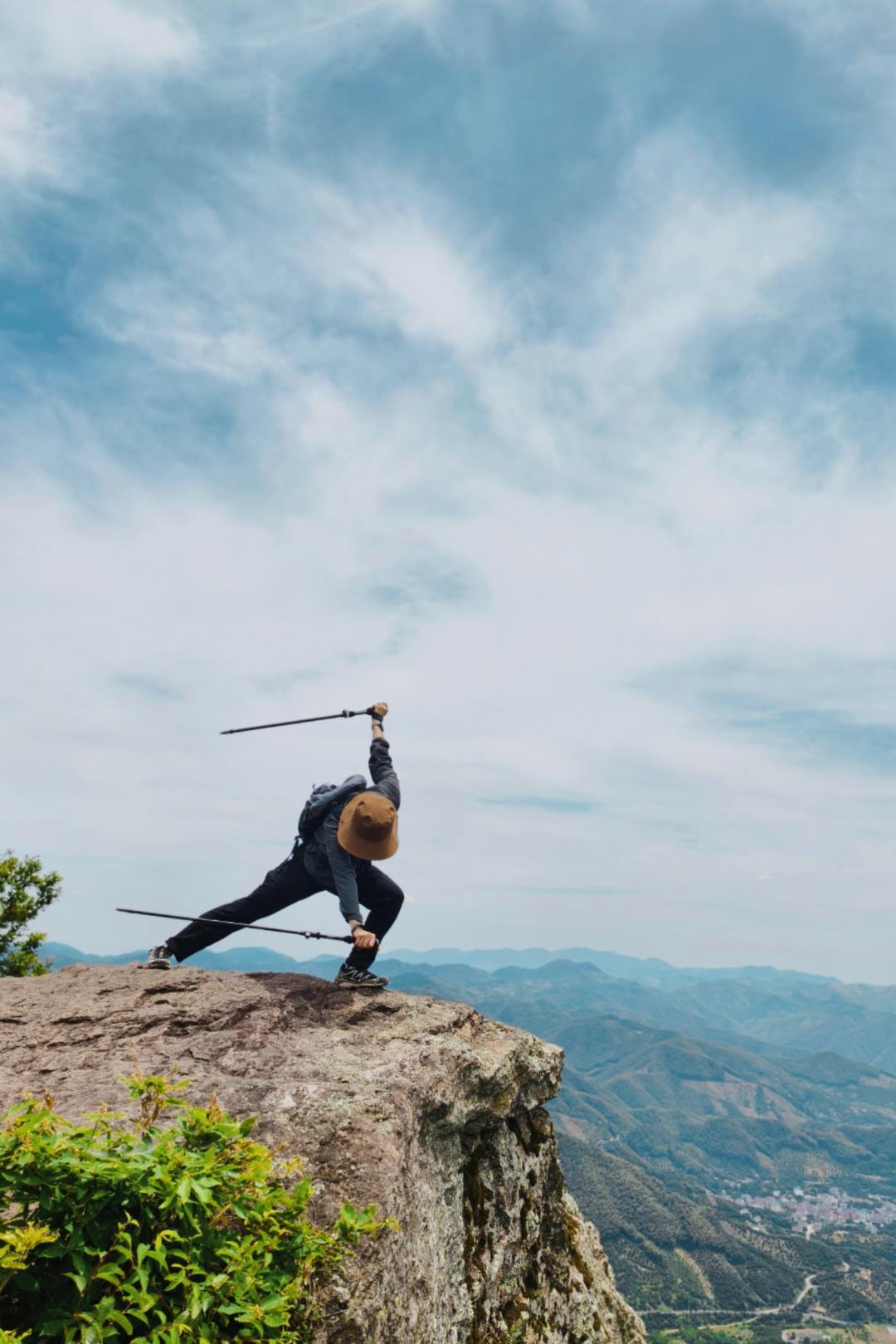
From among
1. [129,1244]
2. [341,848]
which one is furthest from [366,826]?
[129,1244]

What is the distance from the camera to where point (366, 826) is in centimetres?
1045

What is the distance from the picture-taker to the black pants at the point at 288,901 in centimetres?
→ 1141

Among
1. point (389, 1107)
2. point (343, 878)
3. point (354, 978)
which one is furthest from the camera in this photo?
point (343, 878)

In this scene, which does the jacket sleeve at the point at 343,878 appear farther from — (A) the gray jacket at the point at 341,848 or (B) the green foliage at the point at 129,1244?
(B) the green foliage at the point at 129,1244

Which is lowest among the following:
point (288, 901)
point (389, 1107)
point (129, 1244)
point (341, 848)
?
point (389, 1107)

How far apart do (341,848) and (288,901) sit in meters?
1.76

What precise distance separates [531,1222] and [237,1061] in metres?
5.04

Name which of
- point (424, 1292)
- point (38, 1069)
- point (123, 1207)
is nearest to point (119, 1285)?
point (123, 1207)

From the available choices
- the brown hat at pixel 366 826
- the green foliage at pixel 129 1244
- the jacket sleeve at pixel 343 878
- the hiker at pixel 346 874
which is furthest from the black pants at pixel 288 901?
the green foliage at pixel 129 1244

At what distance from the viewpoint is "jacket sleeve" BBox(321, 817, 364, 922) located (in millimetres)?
10633

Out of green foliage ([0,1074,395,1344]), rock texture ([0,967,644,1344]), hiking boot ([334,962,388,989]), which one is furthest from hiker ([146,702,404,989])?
green foliage ([0,1074,395,1344])

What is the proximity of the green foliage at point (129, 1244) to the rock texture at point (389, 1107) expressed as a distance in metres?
1.47

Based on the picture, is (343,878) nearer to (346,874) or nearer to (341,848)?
(346,874)

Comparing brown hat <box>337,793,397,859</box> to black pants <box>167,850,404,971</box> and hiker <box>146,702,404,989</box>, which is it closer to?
hiker <box>146,702,404,989</box>
